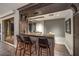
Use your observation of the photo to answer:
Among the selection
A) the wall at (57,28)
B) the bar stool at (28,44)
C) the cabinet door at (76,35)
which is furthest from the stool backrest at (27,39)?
the cabinet door at (76,35)

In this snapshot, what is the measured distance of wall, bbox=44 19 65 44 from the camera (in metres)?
3.31

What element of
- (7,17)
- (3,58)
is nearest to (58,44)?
(3,58)

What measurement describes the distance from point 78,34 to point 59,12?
0.99 meters

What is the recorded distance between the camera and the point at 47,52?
333cm

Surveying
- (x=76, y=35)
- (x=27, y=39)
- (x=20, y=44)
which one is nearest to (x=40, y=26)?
(x=27, y=39)

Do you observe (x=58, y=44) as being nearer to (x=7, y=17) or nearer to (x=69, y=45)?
(x=69, y=45)

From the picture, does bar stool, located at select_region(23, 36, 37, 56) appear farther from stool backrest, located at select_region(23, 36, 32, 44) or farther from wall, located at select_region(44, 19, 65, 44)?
wall, located at select_region(44, 19, 65, 44)

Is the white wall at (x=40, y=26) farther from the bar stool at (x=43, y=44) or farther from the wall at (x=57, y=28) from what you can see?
the bar stool at (x=43, y=44)

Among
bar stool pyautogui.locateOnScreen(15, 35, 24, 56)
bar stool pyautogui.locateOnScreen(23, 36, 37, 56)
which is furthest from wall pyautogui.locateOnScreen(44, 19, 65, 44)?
bar stool pyautogui.locateOnScreen(15, 35, 24, 56)

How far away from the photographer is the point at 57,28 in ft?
10.8

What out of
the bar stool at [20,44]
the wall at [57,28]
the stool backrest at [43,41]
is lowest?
the bar stool at [20,44]

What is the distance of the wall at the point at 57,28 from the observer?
331 cm

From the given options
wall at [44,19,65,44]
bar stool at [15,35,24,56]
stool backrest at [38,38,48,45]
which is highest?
wall at [44,19,65,44]

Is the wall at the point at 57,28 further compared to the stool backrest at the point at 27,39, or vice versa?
the stool backrest at the point at 27,39
